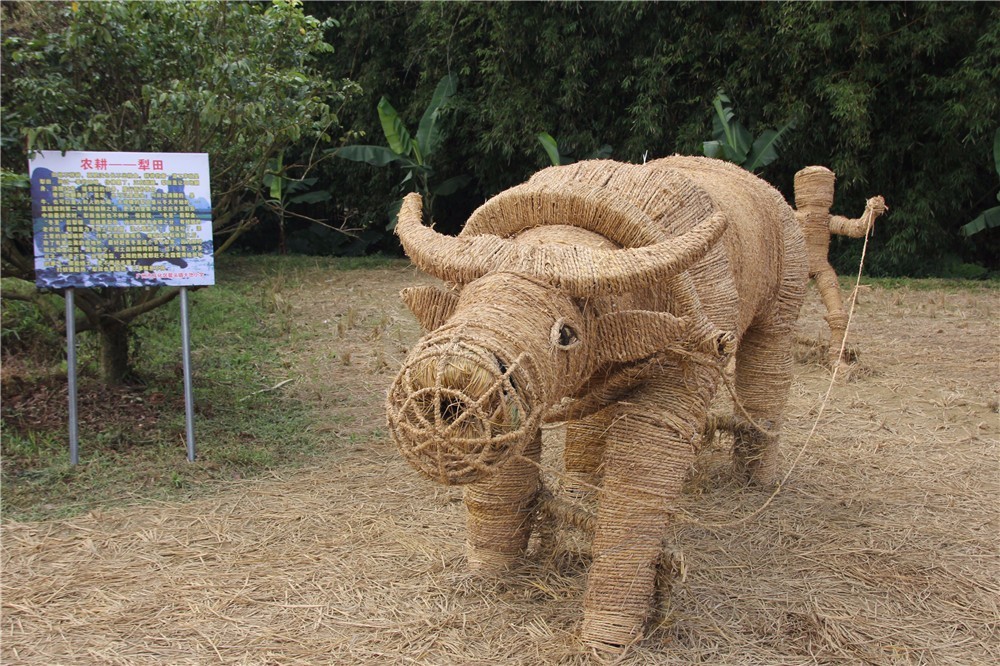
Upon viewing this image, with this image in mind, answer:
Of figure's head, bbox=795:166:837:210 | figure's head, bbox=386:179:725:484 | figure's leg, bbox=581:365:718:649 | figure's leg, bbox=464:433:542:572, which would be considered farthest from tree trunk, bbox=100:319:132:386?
figure's head, bbox=795:166:837:210

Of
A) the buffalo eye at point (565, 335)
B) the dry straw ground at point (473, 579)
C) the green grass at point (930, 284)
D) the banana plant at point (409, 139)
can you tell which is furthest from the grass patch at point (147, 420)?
the green grass at point (930, 284)

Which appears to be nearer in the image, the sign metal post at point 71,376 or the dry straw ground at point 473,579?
the dry straw ground at point 473,579

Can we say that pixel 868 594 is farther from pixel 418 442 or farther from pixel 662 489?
pixel 418 442

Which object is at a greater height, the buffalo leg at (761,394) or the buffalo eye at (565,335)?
the buffalo eye at (565,335)

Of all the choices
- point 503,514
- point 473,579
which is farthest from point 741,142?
point 473,579

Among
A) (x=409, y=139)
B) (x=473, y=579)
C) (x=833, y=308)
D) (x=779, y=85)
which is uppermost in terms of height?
(x=779, y=85)

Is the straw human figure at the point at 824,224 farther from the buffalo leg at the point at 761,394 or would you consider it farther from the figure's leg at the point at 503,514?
the figure's leg at the point at 503,514

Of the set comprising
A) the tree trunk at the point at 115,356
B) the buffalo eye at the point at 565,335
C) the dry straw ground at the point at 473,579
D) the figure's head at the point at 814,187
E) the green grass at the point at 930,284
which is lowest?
the dry straw ground at the point at 473,579

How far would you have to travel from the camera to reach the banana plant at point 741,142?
10148 mm

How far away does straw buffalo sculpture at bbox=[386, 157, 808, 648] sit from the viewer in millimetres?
2156

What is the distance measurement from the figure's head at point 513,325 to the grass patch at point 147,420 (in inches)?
102

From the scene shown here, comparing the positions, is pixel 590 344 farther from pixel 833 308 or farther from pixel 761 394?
pixel 833 308

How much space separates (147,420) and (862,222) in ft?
17.3

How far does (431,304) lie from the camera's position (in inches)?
106
